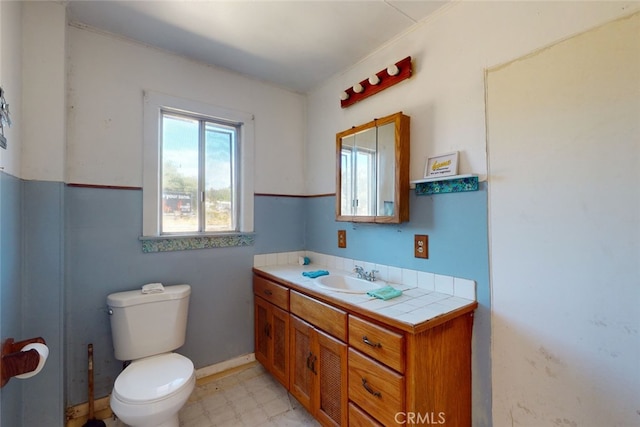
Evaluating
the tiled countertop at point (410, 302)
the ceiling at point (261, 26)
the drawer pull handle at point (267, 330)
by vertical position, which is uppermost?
the ceiling at point (261, 26)

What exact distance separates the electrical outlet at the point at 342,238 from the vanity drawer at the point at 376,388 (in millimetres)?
927

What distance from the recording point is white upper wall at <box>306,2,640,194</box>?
119 cm

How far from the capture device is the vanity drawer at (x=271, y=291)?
1.92 meters

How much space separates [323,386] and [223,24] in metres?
2.18

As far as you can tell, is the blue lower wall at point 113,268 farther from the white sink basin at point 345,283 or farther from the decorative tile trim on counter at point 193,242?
the white sink basin at point 345,283

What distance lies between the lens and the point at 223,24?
1.69 m

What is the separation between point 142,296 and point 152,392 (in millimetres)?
575

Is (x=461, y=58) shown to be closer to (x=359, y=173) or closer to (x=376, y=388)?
(x=359, y=173)

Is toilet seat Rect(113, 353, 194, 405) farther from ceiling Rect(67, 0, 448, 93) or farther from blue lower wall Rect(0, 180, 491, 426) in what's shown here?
ceiling Rect(67, 0, 448, 93)

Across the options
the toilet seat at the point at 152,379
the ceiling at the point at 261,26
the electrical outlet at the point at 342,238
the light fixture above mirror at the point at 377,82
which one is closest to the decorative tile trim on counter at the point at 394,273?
the electrical outlet at the point at 342,238

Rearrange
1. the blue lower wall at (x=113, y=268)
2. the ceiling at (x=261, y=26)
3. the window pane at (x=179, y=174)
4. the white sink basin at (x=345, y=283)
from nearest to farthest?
the blue lower wall at (x=113, y=268)
the ceiling at (x=261, y=26)
the white sink basin at (x=345, y=283)
the window pane at (x=179, y=174)

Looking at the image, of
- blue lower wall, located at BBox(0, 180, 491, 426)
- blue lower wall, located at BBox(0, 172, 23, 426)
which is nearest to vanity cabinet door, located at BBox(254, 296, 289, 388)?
blue lower wall, located at BBox(0, 180, 491, 426)

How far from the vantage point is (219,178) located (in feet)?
7.45

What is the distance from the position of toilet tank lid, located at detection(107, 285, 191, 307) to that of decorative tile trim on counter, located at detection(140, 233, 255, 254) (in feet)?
0.92
